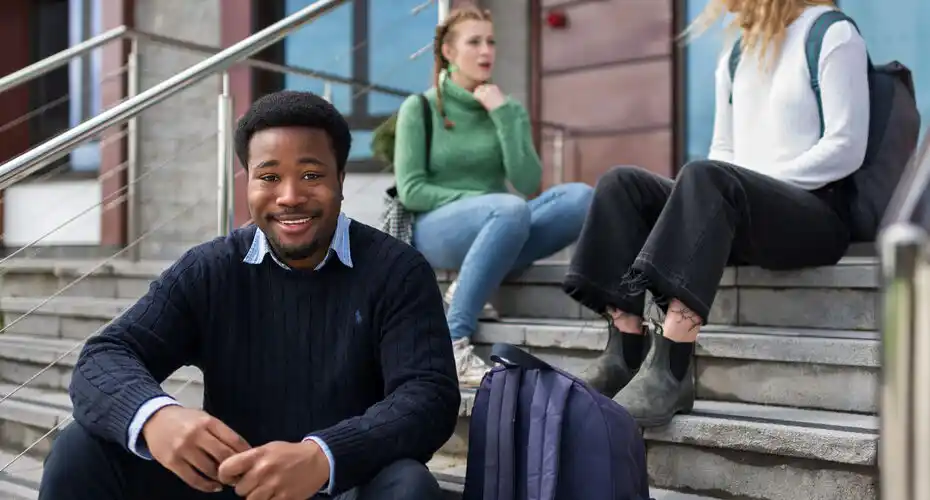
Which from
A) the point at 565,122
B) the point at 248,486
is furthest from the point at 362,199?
the point at 248,486

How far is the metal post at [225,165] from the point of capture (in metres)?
2.65

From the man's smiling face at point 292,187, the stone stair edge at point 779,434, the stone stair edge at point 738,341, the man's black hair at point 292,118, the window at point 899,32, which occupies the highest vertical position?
the window at point 899,32

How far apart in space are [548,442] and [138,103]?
59.4 inches

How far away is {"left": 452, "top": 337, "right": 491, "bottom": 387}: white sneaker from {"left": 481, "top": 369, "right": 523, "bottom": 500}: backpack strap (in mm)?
720

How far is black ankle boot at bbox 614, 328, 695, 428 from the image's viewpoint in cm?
171

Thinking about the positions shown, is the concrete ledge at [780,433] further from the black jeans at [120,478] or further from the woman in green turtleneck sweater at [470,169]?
the woman in green turtleneck sweater at [470,169]

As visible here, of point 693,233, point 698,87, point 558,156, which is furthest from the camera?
point 558,156

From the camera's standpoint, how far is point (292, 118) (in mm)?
1427

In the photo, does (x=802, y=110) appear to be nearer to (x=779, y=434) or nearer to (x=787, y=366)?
(x=787, y=366)

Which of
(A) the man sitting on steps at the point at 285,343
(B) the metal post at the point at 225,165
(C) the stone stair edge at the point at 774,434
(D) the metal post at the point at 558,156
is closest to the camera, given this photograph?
(A) the man sitting on steps at the point at 285,343

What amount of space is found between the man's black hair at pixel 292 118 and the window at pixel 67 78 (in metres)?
4.79

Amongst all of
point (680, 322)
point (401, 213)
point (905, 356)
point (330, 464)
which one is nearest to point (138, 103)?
point (401, 213)

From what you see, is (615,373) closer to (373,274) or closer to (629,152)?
(373,274)

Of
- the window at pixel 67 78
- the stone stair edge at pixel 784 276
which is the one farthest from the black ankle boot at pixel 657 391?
the window at pixel 67 78
